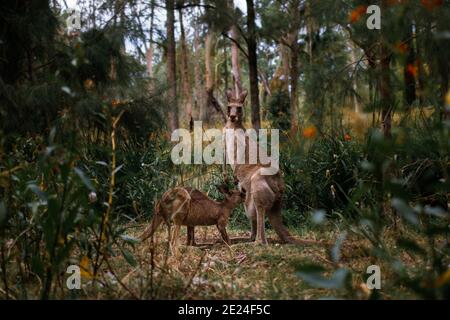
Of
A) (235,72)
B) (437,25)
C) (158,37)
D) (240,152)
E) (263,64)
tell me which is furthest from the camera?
(263,64)

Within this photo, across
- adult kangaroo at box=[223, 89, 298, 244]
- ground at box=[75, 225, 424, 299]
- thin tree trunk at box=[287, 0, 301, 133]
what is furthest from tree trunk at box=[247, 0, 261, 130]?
ground at box=[75, 225, 424, 299]

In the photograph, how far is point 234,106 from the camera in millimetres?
6891

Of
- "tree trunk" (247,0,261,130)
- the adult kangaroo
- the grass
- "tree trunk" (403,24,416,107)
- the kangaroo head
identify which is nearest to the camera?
"tree trunk" (403,24,416,107)

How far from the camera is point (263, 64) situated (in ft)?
141

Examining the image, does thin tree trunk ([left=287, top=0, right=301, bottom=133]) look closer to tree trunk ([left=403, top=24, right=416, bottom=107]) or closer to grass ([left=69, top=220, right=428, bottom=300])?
tree trunk ([left=403, top=24, right=416, bottom=107])

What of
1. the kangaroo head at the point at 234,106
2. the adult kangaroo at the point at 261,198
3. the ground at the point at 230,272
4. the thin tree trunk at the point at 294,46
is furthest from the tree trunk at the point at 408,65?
the thin tree trunk at the point at 294,46

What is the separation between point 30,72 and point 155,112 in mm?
1815

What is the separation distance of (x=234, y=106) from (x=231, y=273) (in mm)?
3187

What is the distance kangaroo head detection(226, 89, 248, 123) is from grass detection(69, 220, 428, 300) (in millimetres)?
1585

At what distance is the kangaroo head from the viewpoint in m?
6.88

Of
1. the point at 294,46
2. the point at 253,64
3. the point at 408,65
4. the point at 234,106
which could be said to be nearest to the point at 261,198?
the point at 234,106

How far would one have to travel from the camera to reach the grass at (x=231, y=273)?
2957mm
